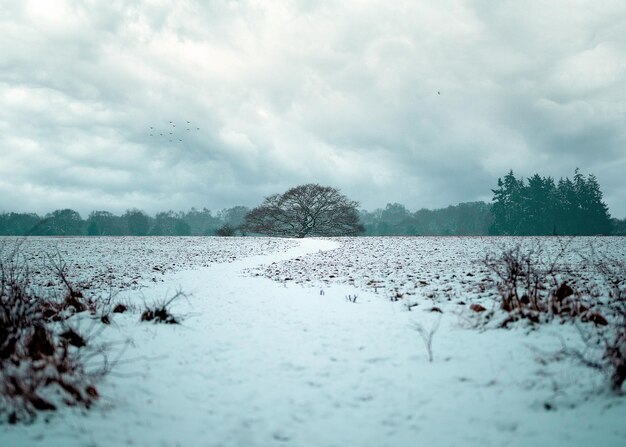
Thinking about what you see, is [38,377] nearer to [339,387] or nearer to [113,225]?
[339,387]

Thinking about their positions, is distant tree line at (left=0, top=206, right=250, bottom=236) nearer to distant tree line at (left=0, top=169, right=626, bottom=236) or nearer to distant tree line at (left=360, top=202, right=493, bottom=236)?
distant tree line at (left=0, top=169, right=626, bottom=236)

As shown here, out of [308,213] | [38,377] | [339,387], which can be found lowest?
[339,387]

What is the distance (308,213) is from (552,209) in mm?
49800

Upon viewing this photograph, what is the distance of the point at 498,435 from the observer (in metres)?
2.52

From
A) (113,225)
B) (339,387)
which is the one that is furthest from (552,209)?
(113,225)

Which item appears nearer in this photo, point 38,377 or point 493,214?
point 38,377

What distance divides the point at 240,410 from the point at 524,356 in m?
3.34

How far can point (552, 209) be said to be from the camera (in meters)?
59.9

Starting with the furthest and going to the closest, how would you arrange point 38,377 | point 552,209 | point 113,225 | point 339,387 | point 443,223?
point 443,223, point 113,225, point 552,209, point 339,387, point 38,377

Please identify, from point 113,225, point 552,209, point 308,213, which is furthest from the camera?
point 113,225

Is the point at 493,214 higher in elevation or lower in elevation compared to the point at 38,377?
higher

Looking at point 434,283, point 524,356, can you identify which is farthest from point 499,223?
point 524,356

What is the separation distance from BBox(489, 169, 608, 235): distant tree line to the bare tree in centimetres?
3385

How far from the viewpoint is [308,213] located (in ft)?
159
